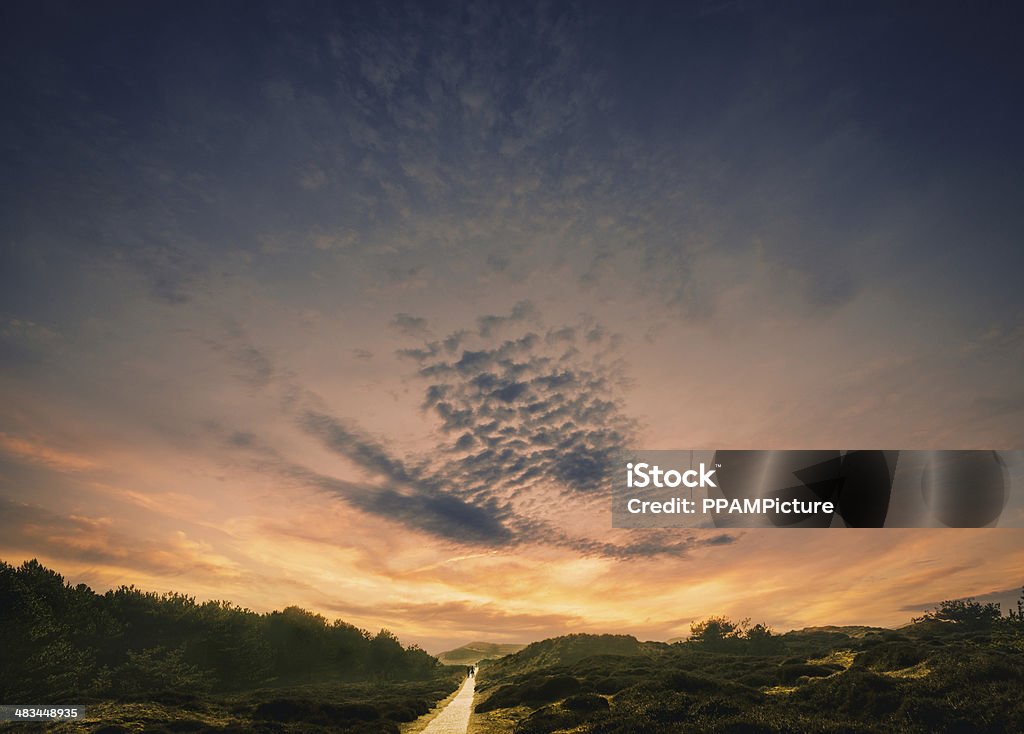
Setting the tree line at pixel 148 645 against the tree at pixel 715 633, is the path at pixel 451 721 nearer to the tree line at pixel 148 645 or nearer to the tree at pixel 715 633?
the tree line at pixel 148 645

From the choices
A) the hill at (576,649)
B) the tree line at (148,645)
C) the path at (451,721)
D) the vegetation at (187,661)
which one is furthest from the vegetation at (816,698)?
the hill at (576,649)

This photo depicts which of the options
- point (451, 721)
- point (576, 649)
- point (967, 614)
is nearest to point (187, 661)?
point (451, 721)

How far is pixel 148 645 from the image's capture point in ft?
224

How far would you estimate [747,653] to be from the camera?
8200 centimetres

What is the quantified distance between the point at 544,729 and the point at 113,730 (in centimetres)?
2299

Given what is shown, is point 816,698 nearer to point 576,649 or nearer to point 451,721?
point 451,721

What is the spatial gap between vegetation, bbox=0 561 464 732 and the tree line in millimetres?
121

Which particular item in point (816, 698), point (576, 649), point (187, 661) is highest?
point (816, 698)

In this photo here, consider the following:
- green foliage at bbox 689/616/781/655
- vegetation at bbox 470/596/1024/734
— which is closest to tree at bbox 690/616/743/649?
green foliage at bbox 689/616/781/655

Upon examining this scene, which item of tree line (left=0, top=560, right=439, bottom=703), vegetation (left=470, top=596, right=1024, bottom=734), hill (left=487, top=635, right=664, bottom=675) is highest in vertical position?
vegetation (left=470, top=596, right=1024, bottom=734)

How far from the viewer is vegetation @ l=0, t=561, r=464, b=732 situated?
3491 centimetres

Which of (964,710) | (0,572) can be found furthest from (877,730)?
(0,572)

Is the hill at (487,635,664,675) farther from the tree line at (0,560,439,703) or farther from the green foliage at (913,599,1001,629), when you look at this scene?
the green foliage at (913,599,1001,629)

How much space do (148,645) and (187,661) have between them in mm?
10358
